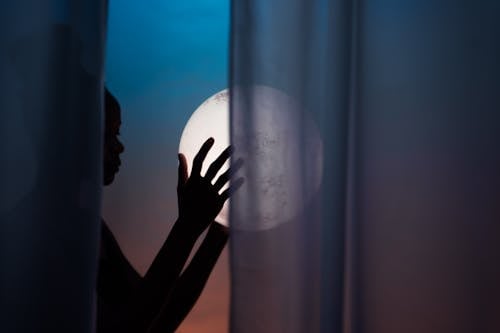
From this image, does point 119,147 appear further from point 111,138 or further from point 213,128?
point 213,128

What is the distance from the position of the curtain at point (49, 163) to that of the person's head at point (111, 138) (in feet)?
0.63

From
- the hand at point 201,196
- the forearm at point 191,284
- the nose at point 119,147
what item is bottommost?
the forearm at point 191,284

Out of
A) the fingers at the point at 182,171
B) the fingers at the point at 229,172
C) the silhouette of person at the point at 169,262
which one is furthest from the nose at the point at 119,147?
the fingers at the point at 229,172

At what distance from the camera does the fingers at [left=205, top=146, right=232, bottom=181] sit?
31.1 inches

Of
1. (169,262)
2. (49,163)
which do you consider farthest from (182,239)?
(49,163)

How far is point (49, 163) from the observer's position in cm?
75

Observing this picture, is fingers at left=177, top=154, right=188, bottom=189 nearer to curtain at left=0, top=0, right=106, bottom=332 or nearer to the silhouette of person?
the silhouette of person

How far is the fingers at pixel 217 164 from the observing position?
2.59 ft

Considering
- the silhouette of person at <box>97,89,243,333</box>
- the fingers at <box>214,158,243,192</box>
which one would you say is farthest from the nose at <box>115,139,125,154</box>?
the fingers at <box>214,158,243,192</box>

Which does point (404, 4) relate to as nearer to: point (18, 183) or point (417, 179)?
point (417, 179)

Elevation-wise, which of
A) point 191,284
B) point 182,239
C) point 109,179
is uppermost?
point 109,179

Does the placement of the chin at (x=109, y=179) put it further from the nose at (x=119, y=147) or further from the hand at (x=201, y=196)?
the hand at (x=201, y=196)

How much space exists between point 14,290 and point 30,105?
29 cm

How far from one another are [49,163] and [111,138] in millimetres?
227
